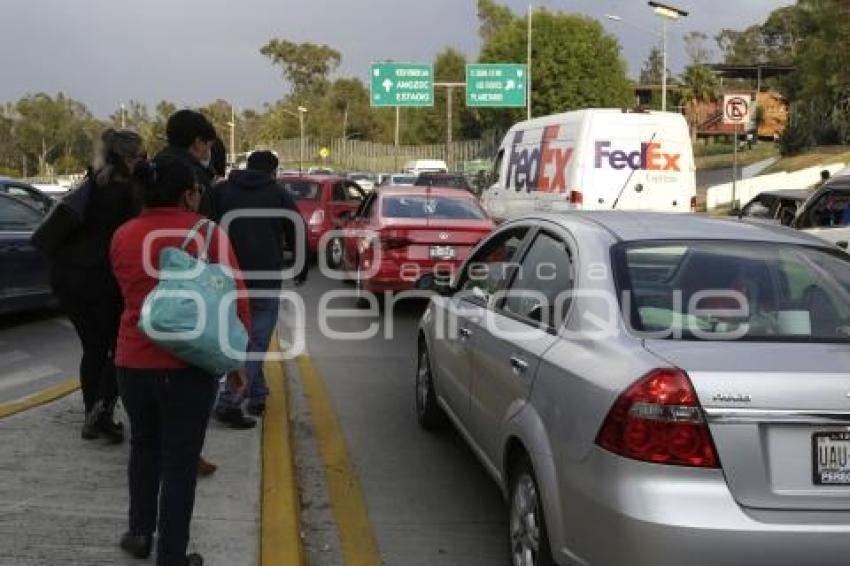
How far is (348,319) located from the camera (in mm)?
12031

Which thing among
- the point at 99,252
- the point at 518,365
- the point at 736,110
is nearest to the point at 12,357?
the point at 99,252

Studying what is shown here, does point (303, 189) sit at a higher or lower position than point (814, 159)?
lower

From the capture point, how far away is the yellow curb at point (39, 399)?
6508mm

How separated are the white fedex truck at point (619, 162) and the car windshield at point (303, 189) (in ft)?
14.4

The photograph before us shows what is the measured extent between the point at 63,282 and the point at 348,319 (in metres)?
6.63

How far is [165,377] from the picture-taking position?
3787 millimetres

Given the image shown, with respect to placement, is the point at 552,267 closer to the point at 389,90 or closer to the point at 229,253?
the point at 229,253

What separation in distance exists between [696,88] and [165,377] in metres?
78.0

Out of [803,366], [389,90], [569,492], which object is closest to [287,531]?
[569,492]

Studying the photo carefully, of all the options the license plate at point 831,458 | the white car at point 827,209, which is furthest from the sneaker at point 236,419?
the white car at point 827,209

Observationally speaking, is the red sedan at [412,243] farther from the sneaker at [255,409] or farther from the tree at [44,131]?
the tree at [44,131]

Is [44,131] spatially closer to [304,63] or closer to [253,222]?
[304,63]

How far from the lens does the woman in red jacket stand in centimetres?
378

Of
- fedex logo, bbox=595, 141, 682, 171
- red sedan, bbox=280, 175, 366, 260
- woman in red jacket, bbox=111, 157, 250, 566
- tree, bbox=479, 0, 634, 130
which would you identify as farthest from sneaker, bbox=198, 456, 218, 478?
tree, bbox=479, 0, 634, 130
